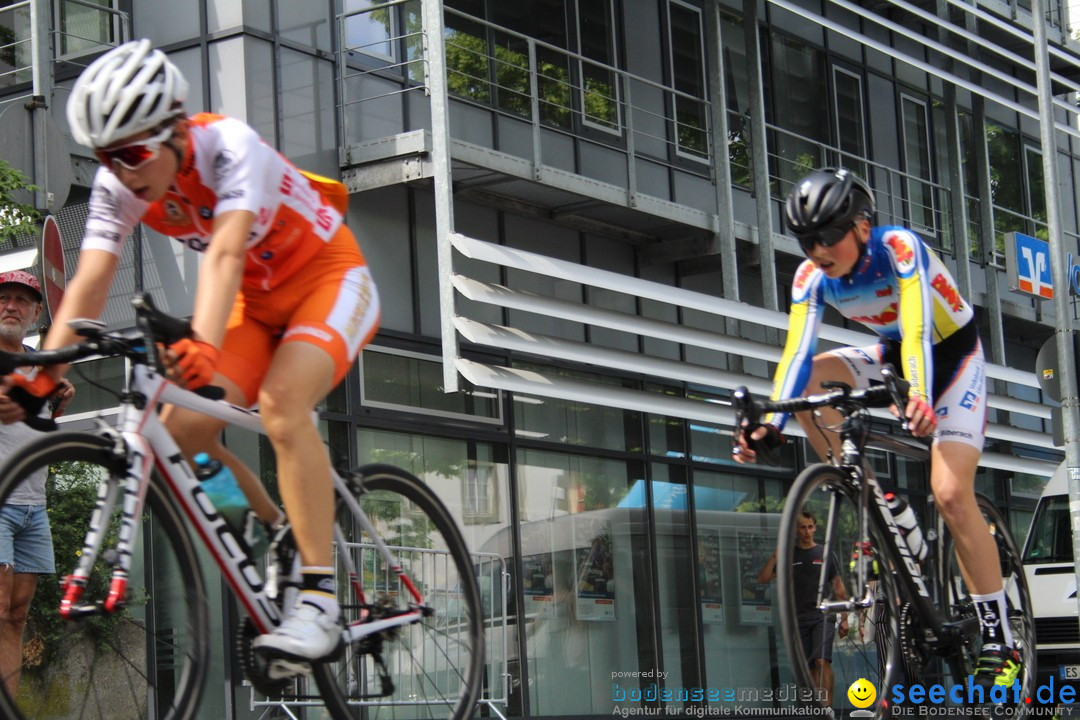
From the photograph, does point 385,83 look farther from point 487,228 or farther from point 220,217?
point 220,217

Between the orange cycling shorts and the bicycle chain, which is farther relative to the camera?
the bicycle chain

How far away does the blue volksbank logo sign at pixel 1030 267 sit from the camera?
73.1 feet

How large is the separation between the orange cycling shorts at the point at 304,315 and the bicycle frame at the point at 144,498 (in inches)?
8.1

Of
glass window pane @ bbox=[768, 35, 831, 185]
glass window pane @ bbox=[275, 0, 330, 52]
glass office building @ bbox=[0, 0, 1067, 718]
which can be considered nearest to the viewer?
glass office building @ bbox=[0, 0, 1067, 718]

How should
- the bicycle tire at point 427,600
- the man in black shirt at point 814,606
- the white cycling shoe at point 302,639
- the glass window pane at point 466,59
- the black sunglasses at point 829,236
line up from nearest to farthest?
the white cycling shoe at point 302,639
the bicycle tire at point 427,600
the man in black shirt at point 814,606
the black sunglasses at point 829,236
the glass window pane at point 466,59

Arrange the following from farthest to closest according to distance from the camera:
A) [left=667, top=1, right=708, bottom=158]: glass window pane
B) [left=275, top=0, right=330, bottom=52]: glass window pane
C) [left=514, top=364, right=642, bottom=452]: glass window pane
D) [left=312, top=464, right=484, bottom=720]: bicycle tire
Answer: [left=667, top=1, right=708, bottom=158]: glass window pane
[left=514, top=364, right=642, bottom=452]: glass window pane
[left=275, top=0, right=330, bottom=52]: glass window pane
[left=312, top=464, right=484, bottom=720]: bicycle tire

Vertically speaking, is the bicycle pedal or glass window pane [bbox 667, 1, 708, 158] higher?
glass window pane [bbox 667, 1, 708, 158]

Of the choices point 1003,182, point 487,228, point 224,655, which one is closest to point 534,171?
point 487,228

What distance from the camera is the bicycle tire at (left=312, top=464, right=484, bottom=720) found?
5680 mm

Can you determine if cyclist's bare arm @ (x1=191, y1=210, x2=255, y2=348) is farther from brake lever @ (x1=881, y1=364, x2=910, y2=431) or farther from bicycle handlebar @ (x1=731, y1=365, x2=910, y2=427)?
brake lever @ (x1=881, y1=364, x2=910, y2=431)

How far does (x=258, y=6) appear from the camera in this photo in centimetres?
1510

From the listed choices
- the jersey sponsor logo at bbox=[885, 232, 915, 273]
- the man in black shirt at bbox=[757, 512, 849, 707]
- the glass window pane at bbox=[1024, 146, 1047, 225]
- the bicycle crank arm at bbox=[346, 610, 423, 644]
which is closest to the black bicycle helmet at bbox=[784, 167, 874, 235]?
the jersey sponsor logo at bbox=[885, 232, 915, 273]

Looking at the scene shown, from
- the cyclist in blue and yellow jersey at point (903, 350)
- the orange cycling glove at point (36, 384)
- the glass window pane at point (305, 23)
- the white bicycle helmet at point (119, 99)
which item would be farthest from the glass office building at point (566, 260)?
the white bicycle helmet at point (119, 99)

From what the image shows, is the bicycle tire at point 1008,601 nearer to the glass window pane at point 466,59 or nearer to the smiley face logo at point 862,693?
the smiley face logo at point 862,693
